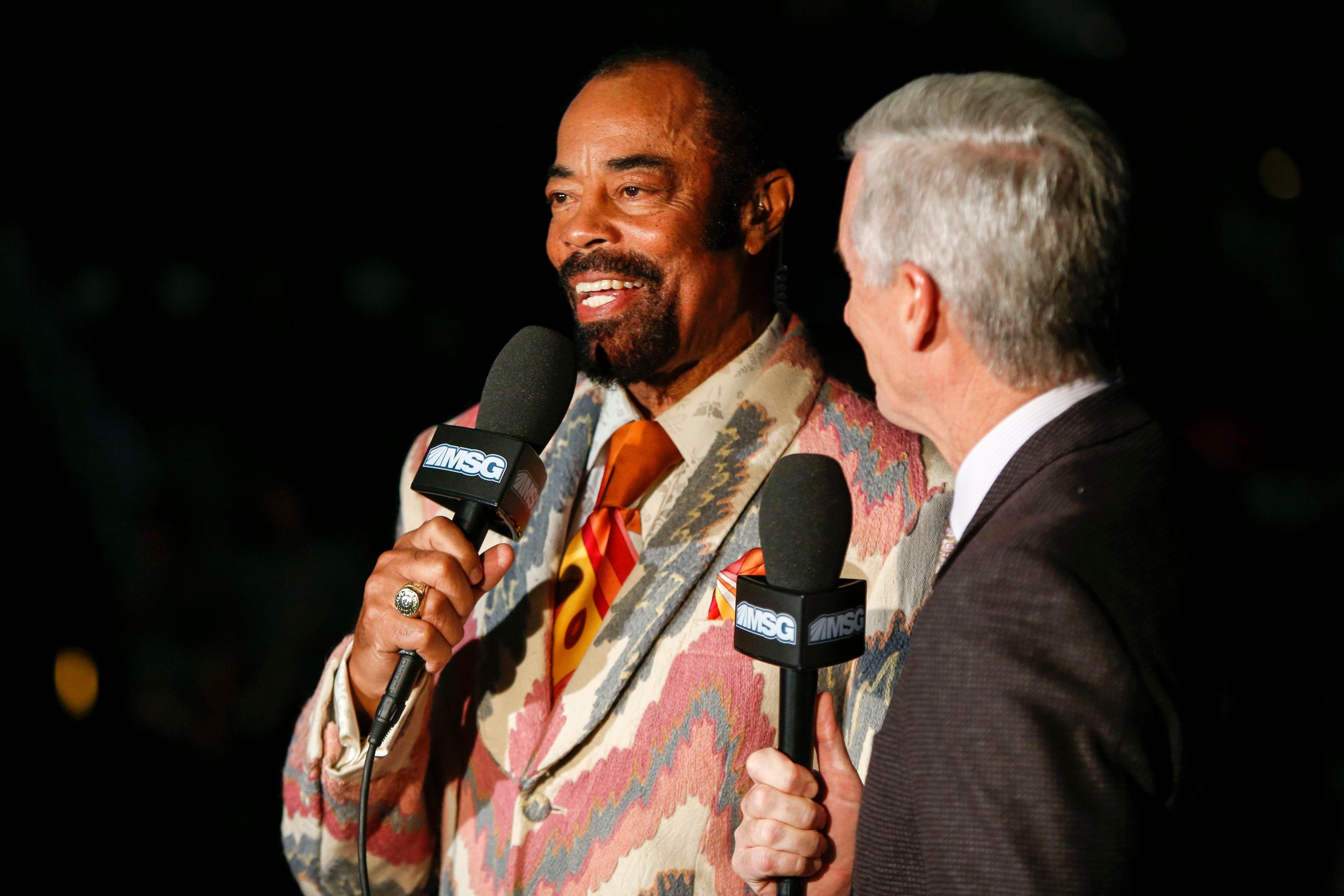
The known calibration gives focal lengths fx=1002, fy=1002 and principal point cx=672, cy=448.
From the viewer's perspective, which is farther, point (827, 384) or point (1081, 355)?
point (827, 384)

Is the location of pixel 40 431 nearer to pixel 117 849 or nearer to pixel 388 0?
pixel 117 849

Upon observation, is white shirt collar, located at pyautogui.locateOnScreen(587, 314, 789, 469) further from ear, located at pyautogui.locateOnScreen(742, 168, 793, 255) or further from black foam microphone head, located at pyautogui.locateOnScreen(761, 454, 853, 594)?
black foam microphone head, located at pyautogui.locateOnScreen(761, 454, 853, 594)

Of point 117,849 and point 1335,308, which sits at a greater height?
point 1335,308

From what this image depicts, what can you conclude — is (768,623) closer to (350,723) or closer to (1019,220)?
(1019,220)

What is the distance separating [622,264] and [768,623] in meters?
0.72

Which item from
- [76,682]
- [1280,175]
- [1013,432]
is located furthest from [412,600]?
[1280,175]

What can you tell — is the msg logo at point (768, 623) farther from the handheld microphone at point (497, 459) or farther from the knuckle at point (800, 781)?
the handheld microphone at point (497, 459)

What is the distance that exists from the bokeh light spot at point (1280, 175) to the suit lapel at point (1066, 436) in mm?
1066

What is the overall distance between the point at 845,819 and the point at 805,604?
0.96 ft

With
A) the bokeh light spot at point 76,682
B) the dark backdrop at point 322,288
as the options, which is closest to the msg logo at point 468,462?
the dark backdrop at point 322,288

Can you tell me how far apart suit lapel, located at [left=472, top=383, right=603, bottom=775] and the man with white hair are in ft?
1.55

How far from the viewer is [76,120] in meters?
1.92

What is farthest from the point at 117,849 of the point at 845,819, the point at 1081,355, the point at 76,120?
the point at 1081,355

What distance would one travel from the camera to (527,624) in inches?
57.6
